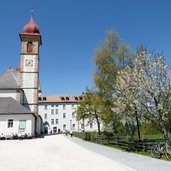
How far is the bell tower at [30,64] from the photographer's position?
45.0 meters

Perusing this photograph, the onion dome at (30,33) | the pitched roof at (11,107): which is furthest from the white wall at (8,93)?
the onion dome at (30,33)

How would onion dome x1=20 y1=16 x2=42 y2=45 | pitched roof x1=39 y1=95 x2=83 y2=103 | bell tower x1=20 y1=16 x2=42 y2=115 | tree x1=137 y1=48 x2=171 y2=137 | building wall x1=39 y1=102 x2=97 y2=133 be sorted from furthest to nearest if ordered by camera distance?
pitched roof x1=39 y1=95 x2=83 y2=103, building wall x1=39 y1=102 x2=97 y2=133, onion dome x1=20 y1=16 x2=42 y2=45, bell tower x1=20 y1=16 x2=42 y2=115, tree x1=137 y1=48 x2=171 y2=137

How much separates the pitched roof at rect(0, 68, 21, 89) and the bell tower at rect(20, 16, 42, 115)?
158cm

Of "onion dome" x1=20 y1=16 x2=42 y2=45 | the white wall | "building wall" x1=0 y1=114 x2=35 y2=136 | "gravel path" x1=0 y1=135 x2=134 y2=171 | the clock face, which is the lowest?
"gravel path" x1=0 y1=135 x2=134 y2=171

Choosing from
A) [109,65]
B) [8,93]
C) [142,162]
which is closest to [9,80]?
[8,93]

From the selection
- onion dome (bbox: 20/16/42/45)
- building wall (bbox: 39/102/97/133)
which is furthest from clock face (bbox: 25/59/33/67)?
Result: building wall (bbox: 39/102/97/133)

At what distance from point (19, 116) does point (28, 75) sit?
11412 mm

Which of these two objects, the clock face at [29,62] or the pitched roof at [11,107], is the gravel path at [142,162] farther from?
the clock face at [29,62]

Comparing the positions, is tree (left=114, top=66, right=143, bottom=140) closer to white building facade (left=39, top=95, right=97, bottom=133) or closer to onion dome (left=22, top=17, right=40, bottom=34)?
onion dome (left=22, top=17, right=40, bottom=34)

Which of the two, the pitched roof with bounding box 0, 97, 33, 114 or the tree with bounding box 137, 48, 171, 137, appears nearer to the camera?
the tree with bounding box 137, 48, 171, 137

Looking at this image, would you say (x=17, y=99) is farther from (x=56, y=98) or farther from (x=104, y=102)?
(x=56, y=98)

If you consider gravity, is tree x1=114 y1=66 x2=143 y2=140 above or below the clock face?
below

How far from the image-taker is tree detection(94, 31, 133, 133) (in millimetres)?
24641

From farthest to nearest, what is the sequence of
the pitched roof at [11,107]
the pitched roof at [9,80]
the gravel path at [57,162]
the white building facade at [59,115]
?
1. the white building facade at [59,115]
2. the pitched roof at [9,80]
3. the pitched roof at [11,107]
4. the gravel path at [57,162]
